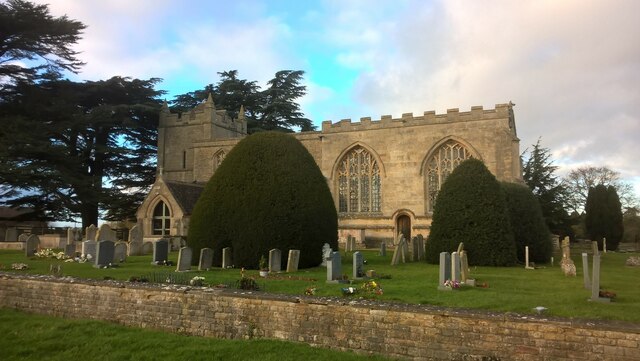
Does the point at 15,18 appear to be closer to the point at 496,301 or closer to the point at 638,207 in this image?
the point at 496,301

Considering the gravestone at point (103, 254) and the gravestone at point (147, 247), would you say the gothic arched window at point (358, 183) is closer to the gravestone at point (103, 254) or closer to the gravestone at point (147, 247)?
the gravestone at point (147, 247)

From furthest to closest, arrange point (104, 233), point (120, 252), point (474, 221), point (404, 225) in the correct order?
point (404, 225) → point (104, 233) → point (120, 252) → point (474, 221)

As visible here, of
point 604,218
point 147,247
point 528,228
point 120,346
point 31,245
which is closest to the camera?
point 120,346

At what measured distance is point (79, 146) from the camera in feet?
124

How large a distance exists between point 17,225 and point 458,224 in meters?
31.4

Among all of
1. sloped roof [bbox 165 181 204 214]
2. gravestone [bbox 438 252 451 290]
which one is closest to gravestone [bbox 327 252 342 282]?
gravestone [bbox 438 252 451 290]

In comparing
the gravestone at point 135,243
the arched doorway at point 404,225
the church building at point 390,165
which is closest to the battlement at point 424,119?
the church building at point 390,165

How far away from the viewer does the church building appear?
25.0 metres

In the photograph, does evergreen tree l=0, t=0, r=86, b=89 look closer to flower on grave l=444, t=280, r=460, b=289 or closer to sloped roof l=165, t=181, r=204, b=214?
sloped roof l=165, t=181, r=204, b=214

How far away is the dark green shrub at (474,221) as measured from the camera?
625 inches

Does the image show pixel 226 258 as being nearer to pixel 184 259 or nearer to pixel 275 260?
pixel 184 259

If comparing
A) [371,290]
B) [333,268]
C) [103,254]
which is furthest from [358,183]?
[371,290]

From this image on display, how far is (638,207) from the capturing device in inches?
1961

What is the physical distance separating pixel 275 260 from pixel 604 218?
31.1 meters
